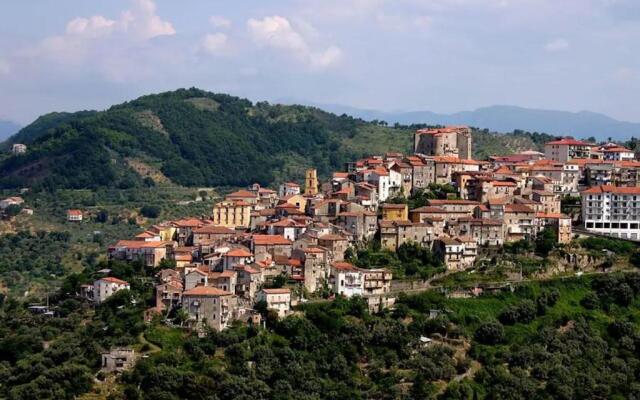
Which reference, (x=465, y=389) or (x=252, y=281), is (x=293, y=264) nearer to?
(x=252, y=281)

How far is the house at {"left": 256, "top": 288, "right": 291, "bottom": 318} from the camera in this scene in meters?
46.5

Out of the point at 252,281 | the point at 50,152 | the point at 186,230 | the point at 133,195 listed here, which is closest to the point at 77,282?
the point at 186,230

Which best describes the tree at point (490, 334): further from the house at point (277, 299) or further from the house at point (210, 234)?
the house at point (210, 234)

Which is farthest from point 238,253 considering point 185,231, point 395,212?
point 395,212

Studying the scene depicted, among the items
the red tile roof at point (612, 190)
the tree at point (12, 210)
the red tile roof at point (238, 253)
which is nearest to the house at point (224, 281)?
the red tile roof at point (238, 253)

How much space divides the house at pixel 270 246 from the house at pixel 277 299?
12.9ft

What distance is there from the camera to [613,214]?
57312 millimetres

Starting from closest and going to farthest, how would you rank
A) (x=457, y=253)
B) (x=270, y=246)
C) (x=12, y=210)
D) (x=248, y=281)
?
(x=248, y=281) < (x=270, y=246) < (x=457, y=253) < (x=12, y=210)

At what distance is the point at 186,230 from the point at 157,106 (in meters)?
79.2

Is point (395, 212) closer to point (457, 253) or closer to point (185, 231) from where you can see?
point (457, 253)

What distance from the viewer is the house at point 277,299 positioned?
4653cm

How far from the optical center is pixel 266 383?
43031 millimetres

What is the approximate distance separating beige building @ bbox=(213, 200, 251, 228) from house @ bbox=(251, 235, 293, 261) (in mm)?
8240

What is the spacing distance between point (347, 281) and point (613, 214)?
16.6 metres
